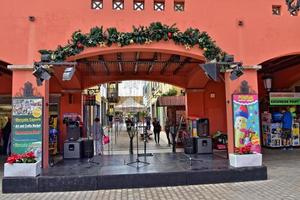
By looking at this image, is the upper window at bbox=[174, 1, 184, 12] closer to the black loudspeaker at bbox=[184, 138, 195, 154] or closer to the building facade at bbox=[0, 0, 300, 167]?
the building facade at bbox=[0, 0, 300, 167]

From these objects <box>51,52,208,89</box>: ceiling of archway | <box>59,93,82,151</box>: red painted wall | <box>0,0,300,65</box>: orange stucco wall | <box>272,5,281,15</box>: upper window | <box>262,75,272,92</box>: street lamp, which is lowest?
<box>59,93,82,151</box>: red painted wall

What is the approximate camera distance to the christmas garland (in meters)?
8.52

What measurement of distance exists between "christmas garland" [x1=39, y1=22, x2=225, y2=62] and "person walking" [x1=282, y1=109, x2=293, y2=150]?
6.17m

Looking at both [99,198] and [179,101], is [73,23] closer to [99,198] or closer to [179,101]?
[99,198]

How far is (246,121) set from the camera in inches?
352

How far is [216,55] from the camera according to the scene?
8961 millimetres

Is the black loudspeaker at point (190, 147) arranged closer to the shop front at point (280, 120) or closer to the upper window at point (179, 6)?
the shop front at point (280, 120)

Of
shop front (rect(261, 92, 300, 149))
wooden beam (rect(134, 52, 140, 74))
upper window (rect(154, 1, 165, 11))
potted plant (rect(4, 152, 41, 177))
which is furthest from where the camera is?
shop front (rect(261, 92, 300, 149))

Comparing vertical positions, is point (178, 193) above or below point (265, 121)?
below

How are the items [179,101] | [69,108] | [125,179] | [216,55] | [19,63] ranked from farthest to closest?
[179,101] → [69,108] → [216,55] → [19,63] → [125,179]

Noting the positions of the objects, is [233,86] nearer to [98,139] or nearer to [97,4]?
[97,4]

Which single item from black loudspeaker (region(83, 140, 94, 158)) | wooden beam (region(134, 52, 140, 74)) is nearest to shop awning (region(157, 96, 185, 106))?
wooden beam (region(134, 52, 140, 74))

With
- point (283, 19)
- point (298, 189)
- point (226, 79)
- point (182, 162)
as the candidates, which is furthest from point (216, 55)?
point (298, 189)

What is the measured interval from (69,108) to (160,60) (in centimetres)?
479
